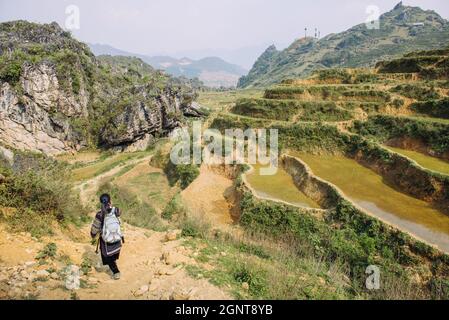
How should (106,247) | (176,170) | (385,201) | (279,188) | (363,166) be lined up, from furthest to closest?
(176,170), (363,166), (279,188), (385,201), (106,247)

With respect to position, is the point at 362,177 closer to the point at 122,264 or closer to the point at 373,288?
the point at 373,288

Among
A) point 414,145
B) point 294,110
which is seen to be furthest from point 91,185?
point 414,145

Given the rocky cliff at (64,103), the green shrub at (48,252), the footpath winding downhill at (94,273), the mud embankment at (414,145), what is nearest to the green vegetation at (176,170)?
the mud embankment at (414,145)

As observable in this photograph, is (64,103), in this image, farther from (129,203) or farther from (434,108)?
(434,108)

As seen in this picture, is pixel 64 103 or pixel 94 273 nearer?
pixel 94 273

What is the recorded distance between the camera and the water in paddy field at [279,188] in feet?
63.7

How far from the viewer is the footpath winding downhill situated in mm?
6930

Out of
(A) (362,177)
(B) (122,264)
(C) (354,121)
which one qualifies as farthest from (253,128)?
(B) (122,264)

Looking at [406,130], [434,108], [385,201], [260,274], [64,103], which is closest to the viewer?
[260,274]

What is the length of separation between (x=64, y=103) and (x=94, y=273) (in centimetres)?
5309

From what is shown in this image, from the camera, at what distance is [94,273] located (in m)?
8.24

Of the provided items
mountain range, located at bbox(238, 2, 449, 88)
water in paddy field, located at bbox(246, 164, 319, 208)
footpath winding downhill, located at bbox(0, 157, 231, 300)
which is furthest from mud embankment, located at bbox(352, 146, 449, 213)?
mountain range, located at bbox(238, 2, 449, 88)

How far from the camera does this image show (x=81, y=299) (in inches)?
266

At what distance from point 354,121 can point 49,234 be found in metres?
25.6
